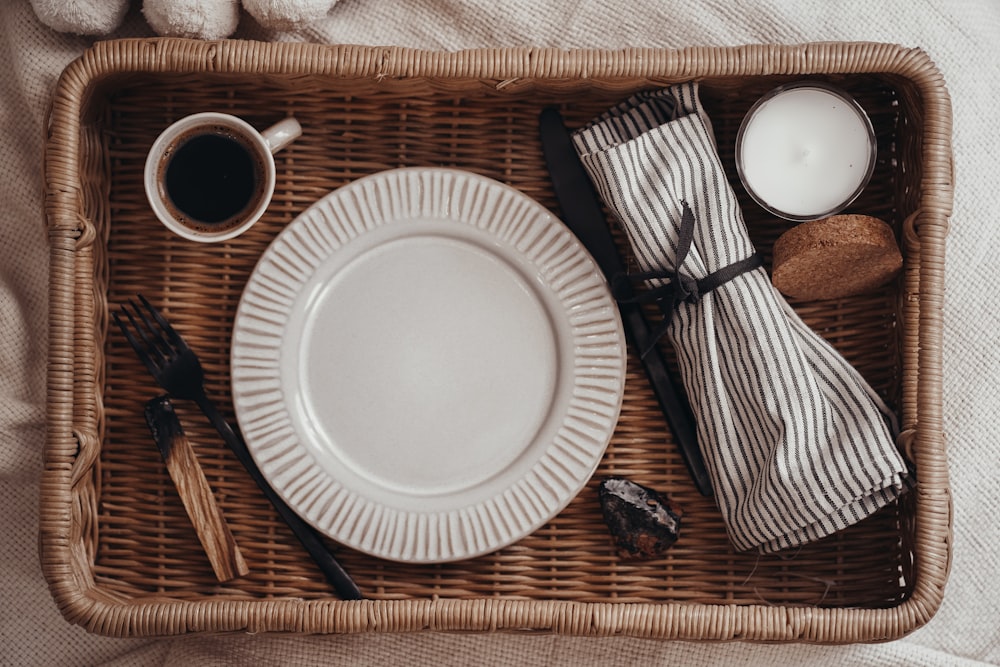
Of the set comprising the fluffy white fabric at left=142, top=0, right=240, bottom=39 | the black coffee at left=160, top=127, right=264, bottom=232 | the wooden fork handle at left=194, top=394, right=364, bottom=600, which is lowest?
the wooden fork handle at left=194, top=394, right=364, bottom=600

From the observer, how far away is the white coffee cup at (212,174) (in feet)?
2.27

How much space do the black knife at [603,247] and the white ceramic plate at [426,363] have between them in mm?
24

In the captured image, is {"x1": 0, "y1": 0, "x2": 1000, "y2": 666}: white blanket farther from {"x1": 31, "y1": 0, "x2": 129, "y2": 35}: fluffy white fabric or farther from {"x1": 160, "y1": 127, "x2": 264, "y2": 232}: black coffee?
{"x1": 160, "y1": 127, "x2": 264, "y2": 232}: black coffee

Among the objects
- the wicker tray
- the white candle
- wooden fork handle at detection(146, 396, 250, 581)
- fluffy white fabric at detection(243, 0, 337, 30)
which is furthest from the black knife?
wooden fork handle at detection(146, 396, 250, 581)

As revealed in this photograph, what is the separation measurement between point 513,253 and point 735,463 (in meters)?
0.26

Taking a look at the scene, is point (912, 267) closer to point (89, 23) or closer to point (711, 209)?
point (711, 209)

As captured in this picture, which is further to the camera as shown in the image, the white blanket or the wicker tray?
the white blanket

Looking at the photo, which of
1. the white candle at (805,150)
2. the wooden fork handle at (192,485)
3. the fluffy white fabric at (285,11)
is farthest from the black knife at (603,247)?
the wooden fork handle at (192,485)

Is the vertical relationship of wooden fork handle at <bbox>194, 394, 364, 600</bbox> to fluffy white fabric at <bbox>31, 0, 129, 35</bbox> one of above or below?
below

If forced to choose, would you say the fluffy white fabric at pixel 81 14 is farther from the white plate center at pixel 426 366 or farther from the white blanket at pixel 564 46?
the white plate center at pixel 426 366

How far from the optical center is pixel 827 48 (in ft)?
2.14

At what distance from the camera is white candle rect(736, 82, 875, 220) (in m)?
0.67

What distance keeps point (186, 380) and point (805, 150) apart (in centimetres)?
55

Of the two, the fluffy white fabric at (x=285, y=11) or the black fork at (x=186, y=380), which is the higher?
the fluffy white fabric at (x=285, y=11)
